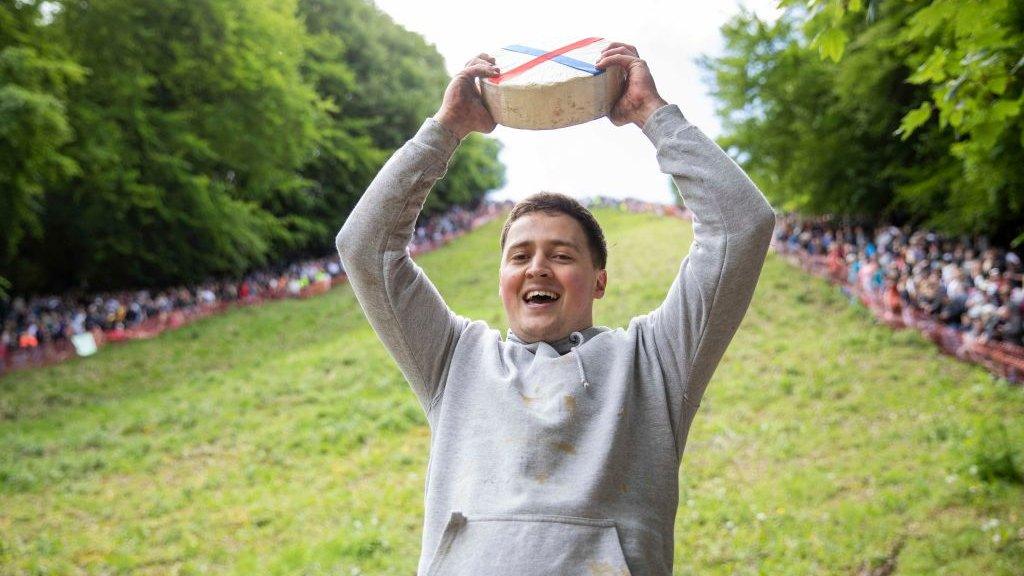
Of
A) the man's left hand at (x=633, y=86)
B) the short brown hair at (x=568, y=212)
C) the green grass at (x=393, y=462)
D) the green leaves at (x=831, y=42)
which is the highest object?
the green leaves at (x=831, y=42)

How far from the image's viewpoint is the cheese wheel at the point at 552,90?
237cm

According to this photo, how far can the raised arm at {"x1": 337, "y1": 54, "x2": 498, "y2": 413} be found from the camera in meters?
2.26

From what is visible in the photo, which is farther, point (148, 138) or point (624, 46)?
point (148, 138)

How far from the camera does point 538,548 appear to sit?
1.84 meters

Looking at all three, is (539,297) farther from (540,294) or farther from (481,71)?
(481,71)

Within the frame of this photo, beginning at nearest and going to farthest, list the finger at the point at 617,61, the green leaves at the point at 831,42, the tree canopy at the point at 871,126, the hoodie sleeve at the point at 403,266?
the hoodie sleeve at the point at 403,266, the finger at the point at 617,61, the green leaves at the point at 831,42, the tree canopy at the point at 871,126

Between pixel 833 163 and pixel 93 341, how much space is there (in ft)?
65.4

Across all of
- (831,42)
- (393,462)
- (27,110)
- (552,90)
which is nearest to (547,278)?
(552,90)

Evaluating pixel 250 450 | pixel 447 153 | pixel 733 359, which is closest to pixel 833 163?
pixel 733 359

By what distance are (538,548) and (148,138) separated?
2330cm

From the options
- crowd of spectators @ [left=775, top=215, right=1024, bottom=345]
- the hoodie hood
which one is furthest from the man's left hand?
crowd of spectators @ [left=775, top=215, right=1024, bottom=345]

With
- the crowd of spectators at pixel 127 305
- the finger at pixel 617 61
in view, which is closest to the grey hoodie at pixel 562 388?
the finger at pixel 617 61

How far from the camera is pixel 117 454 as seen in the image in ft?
34.2

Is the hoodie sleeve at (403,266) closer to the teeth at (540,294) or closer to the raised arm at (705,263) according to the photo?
the teeth at (540,294)
